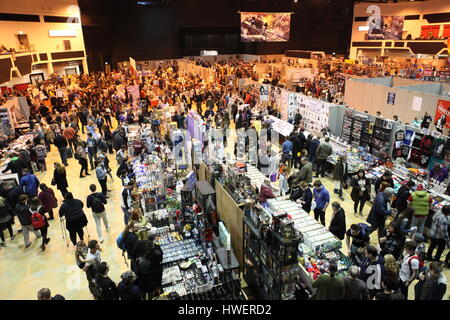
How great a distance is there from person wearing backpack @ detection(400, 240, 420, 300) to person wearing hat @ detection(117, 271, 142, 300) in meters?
4.15

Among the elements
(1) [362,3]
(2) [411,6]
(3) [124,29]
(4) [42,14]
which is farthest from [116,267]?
(1) [362,3]

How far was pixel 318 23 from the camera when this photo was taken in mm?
38344

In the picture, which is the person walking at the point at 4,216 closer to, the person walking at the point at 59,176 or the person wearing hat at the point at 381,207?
the person walking at the point at 59,176

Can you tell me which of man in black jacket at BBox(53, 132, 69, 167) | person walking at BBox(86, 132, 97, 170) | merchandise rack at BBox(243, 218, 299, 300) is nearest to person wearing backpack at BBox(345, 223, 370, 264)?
merchandise rack at BBox(243, 218, 299, 300)

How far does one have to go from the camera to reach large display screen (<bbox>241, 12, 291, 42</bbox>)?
27053 millimetres

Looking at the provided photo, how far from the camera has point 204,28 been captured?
3566 cm

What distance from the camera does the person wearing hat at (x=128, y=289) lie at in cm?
446

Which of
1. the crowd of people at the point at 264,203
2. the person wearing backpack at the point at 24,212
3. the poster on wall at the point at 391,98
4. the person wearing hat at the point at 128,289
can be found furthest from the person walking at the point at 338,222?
the poster on wall at the point at 391,98

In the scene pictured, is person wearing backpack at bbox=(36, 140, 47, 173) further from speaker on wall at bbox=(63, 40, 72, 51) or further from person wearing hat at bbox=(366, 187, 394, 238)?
speaker on wall at bbox=(63, 40, 72, 51)

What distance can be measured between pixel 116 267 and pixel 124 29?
31.7 meters

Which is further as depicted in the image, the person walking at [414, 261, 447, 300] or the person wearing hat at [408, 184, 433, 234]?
the person wearing hat at [408, 184, 433, 234]

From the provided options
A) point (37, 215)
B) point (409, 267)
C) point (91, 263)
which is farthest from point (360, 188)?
point (37, 215)

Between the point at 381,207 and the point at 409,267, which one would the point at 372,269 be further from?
the point at 381,207

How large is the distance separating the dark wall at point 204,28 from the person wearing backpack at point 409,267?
3047cm
